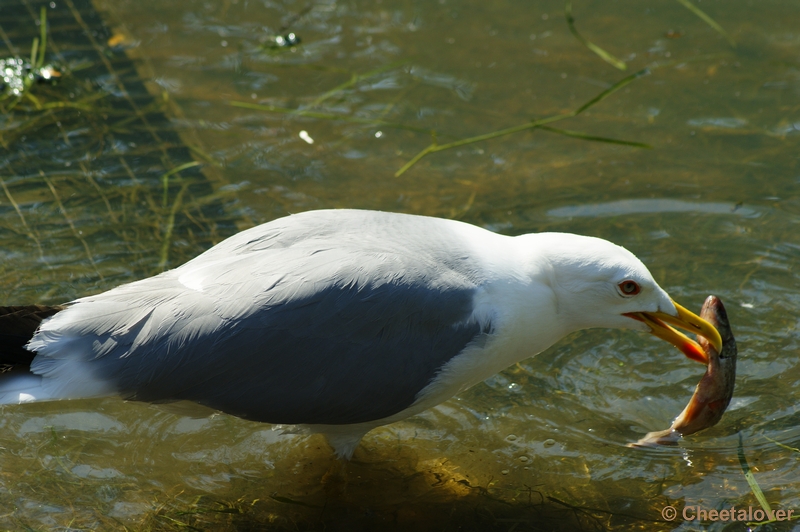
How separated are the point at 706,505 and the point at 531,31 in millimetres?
5091

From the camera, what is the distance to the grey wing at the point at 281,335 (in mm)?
3656

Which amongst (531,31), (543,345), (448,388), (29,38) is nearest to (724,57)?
(531,31)

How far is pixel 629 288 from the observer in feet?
13.0

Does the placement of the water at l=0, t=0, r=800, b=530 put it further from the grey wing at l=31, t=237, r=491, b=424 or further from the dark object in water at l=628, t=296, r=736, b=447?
the grey wing at l=31, t=237, r=491, b=424

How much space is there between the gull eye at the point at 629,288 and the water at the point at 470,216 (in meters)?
0.91

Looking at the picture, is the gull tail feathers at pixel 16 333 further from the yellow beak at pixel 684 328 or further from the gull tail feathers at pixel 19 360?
the yellow beak at pixel 684 328

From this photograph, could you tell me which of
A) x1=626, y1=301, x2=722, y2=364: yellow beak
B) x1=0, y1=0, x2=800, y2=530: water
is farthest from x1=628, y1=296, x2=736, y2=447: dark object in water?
x1=0, y1=0, x2=800, y2=530: water

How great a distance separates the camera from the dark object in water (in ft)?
13.5

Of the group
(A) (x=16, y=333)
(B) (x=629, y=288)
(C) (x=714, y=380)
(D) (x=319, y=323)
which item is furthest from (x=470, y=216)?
(A) (x=16, y=333)

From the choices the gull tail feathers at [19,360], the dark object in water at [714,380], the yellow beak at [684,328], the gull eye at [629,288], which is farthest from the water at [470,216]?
the gull eye at [629,288]

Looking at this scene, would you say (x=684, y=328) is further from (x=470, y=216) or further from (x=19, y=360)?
(x=19, y=360)

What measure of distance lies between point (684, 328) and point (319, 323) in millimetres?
1750

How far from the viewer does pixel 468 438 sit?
454 centimetres

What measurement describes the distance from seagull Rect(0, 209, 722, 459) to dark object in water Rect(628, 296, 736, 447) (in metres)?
0.11
